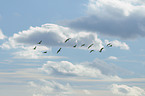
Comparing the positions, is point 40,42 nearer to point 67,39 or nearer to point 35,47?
point 35,47

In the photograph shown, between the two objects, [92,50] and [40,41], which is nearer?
[40,41]

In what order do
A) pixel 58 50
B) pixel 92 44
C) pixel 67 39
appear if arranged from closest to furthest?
pixel 58 50, pixel 67 39, pixel 92 44

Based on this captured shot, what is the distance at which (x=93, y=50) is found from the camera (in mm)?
110812

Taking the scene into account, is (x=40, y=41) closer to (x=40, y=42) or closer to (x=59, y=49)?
(x=40, y=42)

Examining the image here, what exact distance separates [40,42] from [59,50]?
9391 mm

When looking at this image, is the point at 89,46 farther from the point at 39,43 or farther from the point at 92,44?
the point at 39,43

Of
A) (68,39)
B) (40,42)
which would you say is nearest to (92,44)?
(68,39)

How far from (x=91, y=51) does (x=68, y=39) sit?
521 inches

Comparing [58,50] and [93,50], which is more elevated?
[93,50]

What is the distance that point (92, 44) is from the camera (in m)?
108

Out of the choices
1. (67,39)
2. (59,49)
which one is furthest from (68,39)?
(59,49)

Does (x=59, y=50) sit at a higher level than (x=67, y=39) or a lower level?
lower

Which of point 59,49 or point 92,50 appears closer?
point 59,49

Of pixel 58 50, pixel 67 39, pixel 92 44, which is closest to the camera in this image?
pixel 58 50
